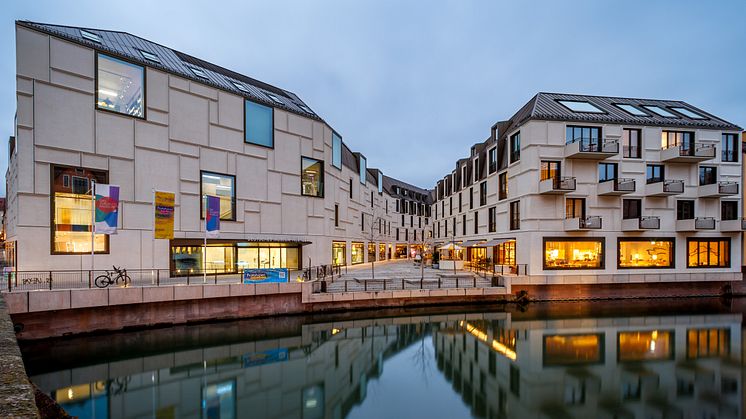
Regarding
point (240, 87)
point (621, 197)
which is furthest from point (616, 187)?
point (240, 87)

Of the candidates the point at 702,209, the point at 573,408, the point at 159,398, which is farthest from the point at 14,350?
the point at 702,209

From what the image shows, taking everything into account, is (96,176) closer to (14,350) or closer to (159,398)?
(159,398)

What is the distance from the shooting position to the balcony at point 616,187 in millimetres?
26094

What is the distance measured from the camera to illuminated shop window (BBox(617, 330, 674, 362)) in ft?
51.0

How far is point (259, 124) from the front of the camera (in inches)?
1075

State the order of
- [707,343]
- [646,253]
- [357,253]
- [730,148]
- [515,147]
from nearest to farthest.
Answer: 1. [707,343]
2. [646,253]
3. [730,148]
4. [515,147]
5. [357,253]

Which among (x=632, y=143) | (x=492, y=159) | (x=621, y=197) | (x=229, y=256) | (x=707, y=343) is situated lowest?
(x=707, y=343)

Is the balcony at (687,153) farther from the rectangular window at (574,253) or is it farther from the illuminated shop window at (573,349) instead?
the illuminated shop window at (573,349)

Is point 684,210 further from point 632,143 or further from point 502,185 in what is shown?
point 502,185

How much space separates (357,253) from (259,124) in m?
20.7

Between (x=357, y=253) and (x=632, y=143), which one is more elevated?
(x=632, y=143)

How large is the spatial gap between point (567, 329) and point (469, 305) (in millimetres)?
6343

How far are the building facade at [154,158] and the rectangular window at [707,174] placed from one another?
96.3 ft

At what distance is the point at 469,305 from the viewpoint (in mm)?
24547
